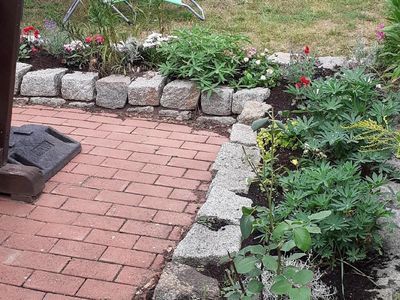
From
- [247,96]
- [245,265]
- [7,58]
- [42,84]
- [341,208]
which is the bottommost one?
[42,84]

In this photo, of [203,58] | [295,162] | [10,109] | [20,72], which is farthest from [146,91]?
[295,162]

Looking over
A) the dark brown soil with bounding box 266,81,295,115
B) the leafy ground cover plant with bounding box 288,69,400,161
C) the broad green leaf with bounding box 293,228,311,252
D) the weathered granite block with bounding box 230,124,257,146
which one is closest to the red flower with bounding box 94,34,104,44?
the dark brown soil with bounding box 266,81,295,115

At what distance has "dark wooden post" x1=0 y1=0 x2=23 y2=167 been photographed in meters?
3.26

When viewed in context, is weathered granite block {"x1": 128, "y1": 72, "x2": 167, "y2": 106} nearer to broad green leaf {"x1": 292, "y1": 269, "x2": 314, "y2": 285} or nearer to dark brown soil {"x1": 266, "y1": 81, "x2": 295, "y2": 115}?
dark brown soil {"x1": 266, "y1": 81, "x2": 295, "y2": 115}

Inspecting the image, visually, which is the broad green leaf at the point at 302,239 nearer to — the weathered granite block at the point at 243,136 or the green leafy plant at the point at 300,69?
the weathered granite block at the point at 243,136

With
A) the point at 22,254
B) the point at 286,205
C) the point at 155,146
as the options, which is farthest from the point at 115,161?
the point at 286,205

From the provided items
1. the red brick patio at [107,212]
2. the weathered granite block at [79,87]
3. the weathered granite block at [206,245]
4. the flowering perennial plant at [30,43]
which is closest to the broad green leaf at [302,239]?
the weathered granite block at [206,245]

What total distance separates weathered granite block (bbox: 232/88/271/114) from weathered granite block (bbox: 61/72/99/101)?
110 centimetres

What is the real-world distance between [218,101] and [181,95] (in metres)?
0.28

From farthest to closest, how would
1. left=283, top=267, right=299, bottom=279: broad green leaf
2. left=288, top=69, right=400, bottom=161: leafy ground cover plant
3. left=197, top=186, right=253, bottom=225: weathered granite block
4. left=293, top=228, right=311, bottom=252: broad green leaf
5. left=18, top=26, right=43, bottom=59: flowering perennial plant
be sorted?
left=18, top=26, right=43, bottom=59: flowering perennial plant < left=288, top=69, right=400, bottom=161: leafy ground cover plant < left=197, top=186, right=253, bottom=225: weathered granite block < left=283, top=267, right=299, bottom=279: broad green leaf < left=293, top=228, right=311, bottom=252: broad green leaf

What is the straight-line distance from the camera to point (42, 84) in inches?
196

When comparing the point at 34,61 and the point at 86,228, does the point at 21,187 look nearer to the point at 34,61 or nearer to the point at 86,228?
the point at 86,228

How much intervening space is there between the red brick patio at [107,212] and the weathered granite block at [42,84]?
37 cm

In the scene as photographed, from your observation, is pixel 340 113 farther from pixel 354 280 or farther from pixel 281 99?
pixel 354 280
